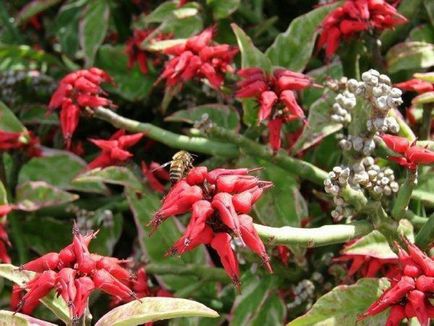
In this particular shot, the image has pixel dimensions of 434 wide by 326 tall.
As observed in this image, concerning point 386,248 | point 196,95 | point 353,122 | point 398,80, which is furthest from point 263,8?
point 386,248

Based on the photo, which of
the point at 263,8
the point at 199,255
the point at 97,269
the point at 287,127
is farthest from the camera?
the point at 263,8

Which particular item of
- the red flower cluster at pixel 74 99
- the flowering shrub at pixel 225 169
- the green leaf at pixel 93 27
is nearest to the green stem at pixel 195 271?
the flowering shrub at pixel 225 169

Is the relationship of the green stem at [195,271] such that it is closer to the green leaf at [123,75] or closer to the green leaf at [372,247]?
the green leaf at [372,247]

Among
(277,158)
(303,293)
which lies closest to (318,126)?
(277,158)

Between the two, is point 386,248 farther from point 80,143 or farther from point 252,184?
point 80,143

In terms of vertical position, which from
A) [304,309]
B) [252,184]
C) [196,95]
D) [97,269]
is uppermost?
[252,184]

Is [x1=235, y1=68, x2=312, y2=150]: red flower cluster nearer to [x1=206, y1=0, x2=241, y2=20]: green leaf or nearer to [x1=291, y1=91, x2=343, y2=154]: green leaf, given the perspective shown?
[x1=291, y1=91, x2=343, y2=154]: green leaf
